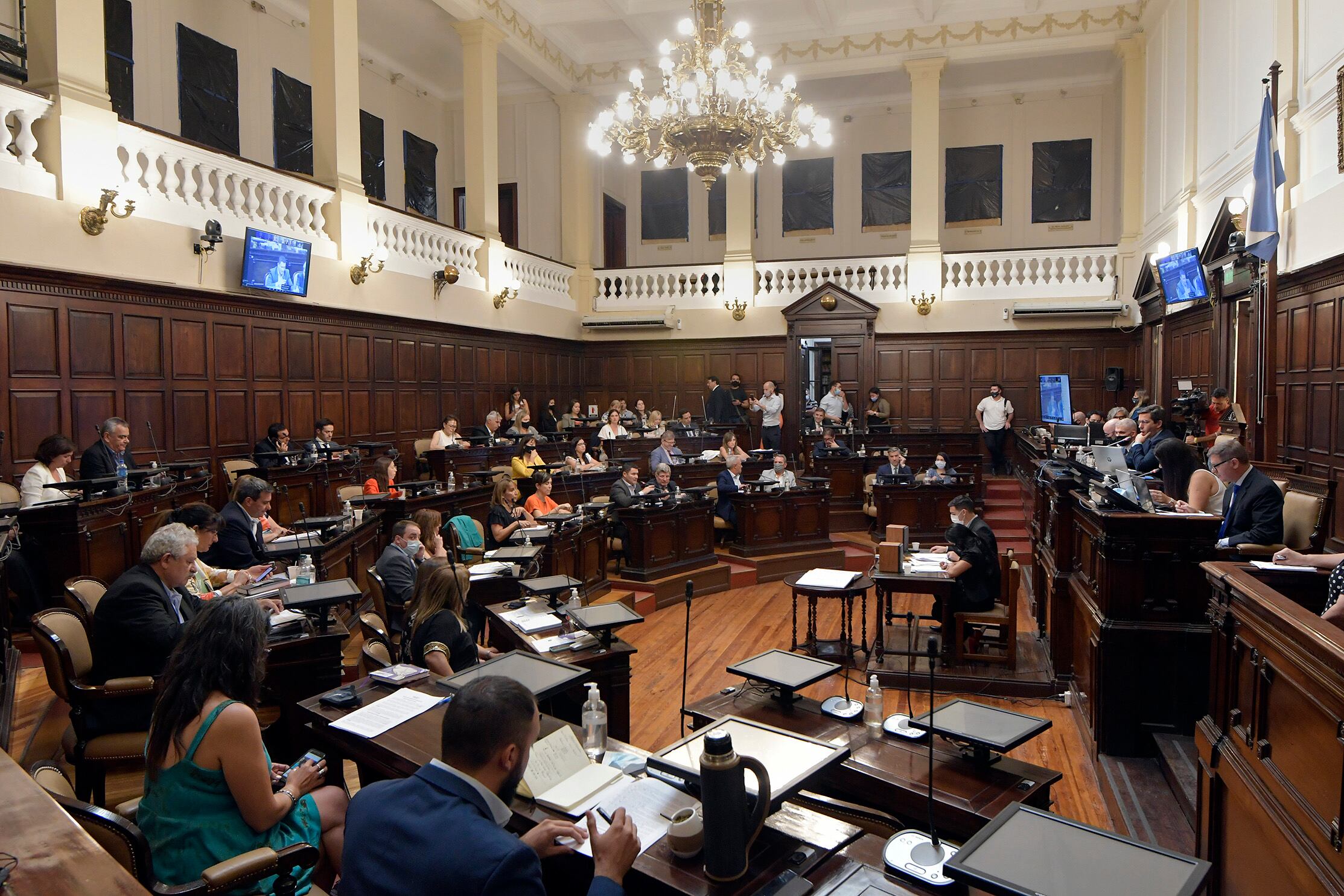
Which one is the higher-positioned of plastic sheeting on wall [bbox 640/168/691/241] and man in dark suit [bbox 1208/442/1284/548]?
plastic sheeting on wall [bbox 640/168/691/241]

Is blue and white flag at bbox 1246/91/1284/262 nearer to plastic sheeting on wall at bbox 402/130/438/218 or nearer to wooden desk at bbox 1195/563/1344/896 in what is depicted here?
wooden desk at bbox 1195/563/1344/896

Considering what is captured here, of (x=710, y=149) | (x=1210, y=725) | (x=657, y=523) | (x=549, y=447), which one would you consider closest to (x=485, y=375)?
(x=549, y=447)

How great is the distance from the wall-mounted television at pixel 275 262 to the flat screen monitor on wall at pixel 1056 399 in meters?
11.7

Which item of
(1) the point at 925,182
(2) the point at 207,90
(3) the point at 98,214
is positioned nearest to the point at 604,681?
(3) the point at 98,214

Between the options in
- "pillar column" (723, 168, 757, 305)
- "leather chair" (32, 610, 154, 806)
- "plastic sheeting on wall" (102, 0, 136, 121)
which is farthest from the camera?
"pillar column" (723, 168, 757, 305)

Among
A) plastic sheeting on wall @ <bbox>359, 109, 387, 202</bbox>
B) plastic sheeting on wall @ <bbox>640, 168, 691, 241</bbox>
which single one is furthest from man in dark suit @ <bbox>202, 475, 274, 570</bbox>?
plastic sheeting on wall @ <bbox>640, 168, 691, 241</bbox>

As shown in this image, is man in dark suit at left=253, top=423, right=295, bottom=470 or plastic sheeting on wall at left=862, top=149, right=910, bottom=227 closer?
man in dark suit at left=253, top=423, right=295, bottom=470

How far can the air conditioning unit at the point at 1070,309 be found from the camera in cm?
1344

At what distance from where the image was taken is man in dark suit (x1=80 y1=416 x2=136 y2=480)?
6.57 meters

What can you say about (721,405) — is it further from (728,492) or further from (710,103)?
(710,103)

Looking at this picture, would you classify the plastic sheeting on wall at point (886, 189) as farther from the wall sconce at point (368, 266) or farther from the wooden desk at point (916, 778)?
the wooden desk at point (916, 778)

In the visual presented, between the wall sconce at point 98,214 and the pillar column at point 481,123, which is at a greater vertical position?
the pillar column at point 481,123

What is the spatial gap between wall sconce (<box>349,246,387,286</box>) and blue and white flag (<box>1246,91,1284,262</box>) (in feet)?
31.0

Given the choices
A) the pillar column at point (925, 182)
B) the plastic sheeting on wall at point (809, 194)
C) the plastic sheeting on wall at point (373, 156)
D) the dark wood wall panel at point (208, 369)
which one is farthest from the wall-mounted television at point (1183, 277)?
the plastic sheeting on wall at point (373, 156)
